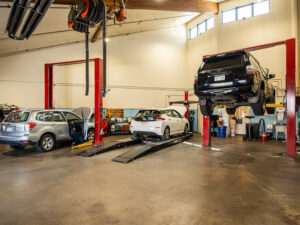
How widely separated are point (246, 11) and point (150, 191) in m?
12.5

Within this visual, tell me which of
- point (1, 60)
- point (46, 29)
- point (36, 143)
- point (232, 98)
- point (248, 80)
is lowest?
point (36, 143)

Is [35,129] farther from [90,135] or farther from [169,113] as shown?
[169,113]

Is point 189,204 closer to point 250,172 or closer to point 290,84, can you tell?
point 250,172

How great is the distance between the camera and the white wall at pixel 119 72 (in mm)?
11188

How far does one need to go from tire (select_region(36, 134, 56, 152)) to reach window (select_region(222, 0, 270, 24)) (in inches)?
468

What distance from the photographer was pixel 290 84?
634cm

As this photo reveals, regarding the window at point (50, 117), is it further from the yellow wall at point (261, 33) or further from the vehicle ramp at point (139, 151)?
the yellow wall at point (261, 33)

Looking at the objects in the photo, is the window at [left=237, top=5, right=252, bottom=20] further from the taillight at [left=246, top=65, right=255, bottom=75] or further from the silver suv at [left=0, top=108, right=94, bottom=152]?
the silver suv at [left=0, top=108, right=94, bottom=152]

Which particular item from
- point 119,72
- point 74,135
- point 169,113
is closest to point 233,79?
point 169,113

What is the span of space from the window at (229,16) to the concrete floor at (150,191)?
31.7ft

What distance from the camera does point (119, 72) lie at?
13734 mm

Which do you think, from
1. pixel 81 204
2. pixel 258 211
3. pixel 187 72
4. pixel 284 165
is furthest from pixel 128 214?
pixel 187 72

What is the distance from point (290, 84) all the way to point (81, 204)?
22.3 ft

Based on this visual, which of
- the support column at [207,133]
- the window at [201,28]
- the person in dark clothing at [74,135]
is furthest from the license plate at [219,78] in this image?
the window at [201,28]
